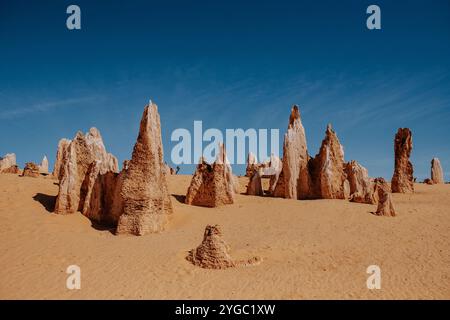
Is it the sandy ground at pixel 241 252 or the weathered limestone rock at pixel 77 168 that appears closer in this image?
the sandy ground at pixel 241 252

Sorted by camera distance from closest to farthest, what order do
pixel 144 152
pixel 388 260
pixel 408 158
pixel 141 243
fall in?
pixel 388 260
pixel 141 243
pixel 144 152
pixel 408 158

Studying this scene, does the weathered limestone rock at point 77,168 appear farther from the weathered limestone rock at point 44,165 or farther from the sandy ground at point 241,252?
the weathered limestone rock at point 44,165

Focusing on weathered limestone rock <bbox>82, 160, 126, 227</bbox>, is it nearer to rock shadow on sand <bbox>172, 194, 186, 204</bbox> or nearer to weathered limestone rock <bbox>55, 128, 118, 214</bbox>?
weathered limestone rock <bbox>55, 128, 118, 214</bbox>

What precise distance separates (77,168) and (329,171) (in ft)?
44.9

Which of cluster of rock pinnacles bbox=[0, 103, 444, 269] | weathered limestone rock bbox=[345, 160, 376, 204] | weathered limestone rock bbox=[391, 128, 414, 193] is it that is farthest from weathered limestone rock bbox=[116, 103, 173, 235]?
weathered limestone rock bbox=[391, 128, 414, 193]

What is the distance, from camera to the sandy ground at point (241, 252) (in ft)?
32.1

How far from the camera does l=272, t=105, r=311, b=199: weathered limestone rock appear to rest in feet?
69.7

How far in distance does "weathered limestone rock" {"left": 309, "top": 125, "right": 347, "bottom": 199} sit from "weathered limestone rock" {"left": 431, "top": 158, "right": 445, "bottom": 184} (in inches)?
806

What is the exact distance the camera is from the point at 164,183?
1623 centimetres

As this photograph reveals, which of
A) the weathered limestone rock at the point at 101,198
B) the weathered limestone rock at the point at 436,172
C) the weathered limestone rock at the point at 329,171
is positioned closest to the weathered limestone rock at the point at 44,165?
the weathered limestone rock at the point at 101,198
